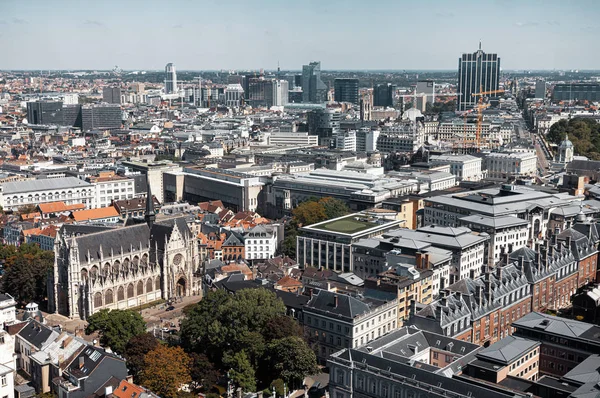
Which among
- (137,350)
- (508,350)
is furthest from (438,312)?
(137,350)

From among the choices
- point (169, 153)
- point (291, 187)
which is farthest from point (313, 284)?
point (169, 153)

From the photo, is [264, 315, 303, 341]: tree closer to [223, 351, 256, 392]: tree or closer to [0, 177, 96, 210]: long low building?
[223, 351, 256, 392]: tree

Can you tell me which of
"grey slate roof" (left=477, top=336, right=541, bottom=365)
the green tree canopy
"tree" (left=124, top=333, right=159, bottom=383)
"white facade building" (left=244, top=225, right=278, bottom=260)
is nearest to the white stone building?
"white facade building" (left=244, top=225, right=278, bottom=260)

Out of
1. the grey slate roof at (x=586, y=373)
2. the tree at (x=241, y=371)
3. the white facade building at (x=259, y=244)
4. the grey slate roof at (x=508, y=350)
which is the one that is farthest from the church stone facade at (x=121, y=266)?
the grey slate roof at (x=586, y=373)

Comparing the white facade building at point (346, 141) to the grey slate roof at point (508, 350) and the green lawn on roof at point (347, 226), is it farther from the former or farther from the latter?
the grey slate roof at point (508, 350)

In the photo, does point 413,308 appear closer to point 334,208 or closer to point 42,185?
point 334,208

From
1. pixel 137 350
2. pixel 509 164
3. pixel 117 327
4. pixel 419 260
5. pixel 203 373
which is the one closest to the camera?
pixel 203 373

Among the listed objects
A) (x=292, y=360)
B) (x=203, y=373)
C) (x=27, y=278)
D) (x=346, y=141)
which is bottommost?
(x=203, y=373)
